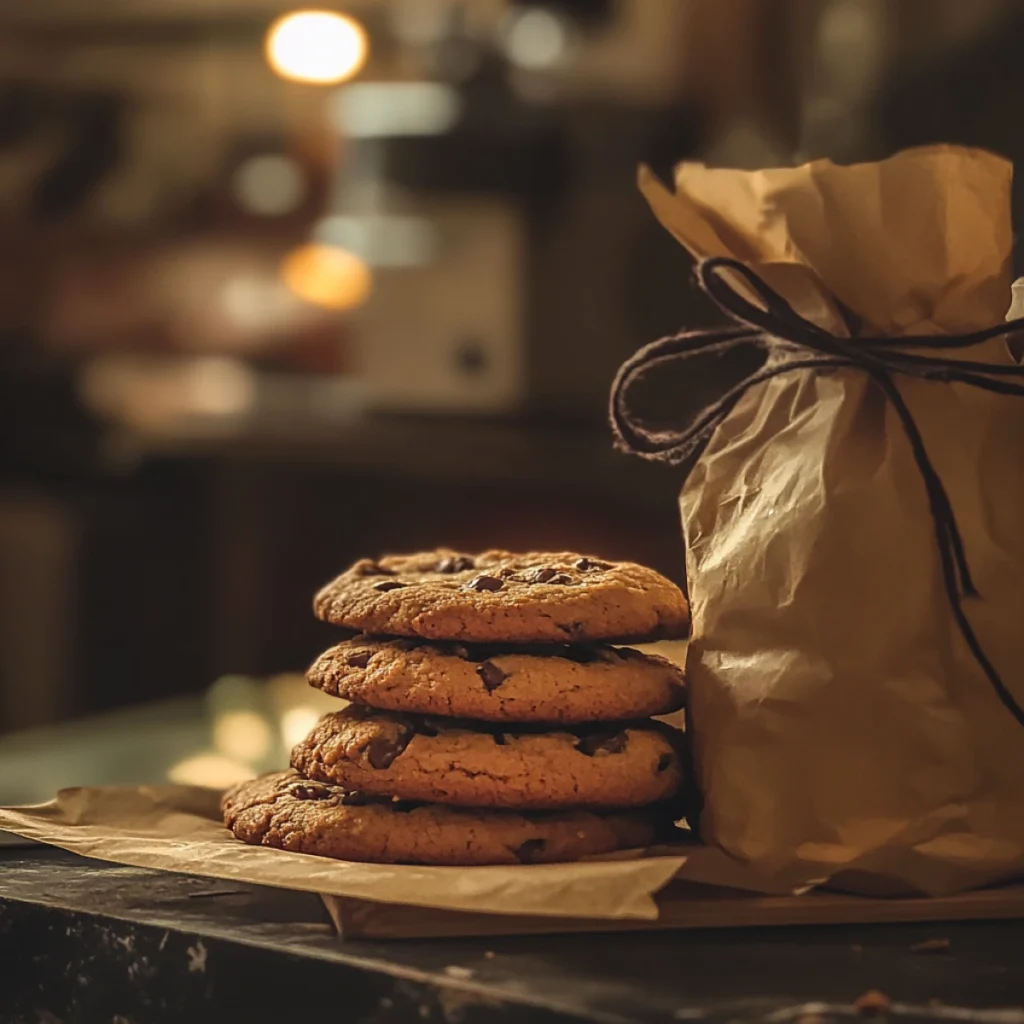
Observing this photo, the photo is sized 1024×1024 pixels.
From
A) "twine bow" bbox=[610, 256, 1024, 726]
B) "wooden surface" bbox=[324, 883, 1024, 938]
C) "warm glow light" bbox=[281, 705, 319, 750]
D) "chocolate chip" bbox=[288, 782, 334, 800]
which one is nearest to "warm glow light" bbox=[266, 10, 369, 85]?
"warm glow light" bbox=[281, 705, 319, 750]

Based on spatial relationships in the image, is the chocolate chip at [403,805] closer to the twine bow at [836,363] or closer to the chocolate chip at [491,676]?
the chocolate chip at [491,676]

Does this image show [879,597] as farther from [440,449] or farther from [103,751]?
[440,449]

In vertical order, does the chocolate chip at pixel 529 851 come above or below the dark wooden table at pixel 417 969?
above

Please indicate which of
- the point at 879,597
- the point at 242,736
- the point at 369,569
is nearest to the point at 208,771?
the point at 242,736

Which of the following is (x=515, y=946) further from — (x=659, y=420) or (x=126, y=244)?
(x=126, y=244)

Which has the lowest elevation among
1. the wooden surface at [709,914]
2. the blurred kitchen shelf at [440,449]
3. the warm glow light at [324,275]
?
the wooden surface at [709,914]

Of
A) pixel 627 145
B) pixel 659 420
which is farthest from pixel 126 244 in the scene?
pixel 659 420

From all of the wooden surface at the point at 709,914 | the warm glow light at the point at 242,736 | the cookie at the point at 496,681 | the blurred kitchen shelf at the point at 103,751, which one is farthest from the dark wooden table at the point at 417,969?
the warm glow light at the point at 242,736
